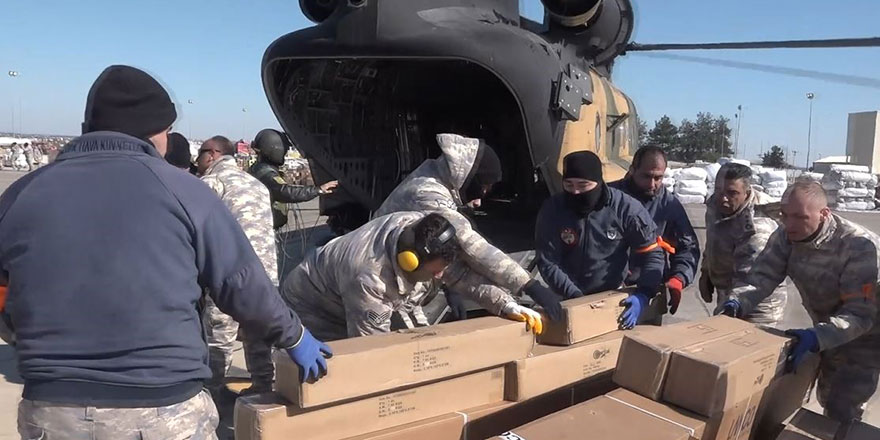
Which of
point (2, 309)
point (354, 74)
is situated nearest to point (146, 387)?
point (2, 309)

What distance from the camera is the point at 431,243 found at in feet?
8.96

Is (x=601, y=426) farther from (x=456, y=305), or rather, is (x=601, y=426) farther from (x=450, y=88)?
(x=450, y=88)

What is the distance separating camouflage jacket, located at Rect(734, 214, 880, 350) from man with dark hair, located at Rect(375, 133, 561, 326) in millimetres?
1036

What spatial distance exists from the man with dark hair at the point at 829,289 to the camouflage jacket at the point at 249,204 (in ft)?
7.79

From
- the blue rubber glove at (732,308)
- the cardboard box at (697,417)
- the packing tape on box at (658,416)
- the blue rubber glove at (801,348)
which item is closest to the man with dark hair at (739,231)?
the blue rubber glove at (732,308)

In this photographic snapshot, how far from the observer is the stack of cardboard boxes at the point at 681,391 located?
90.9 inches

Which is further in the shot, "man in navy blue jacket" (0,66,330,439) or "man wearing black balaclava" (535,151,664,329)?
"man wearing black balaclava" (535,151,664,329)

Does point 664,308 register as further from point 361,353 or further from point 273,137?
point 273,137

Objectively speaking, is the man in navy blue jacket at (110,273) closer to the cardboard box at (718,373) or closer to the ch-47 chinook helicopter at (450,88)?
the cardboard box at (718,373)

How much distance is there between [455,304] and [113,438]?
2407mm

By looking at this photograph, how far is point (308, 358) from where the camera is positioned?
219cm

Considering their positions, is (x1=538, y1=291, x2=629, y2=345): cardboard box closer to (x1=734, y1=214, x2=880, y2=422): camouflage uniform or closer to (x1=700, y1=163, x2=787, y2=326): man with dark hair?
(x1=734, y1=214, x2=880, y2=422): camouflage uniform

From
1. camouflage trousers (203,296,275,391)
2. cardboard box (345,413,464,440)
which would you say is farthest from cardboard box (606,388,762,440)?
camouflage trousers (203,296,275,391)

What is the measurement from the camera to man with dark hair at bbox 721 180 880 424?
297cm
